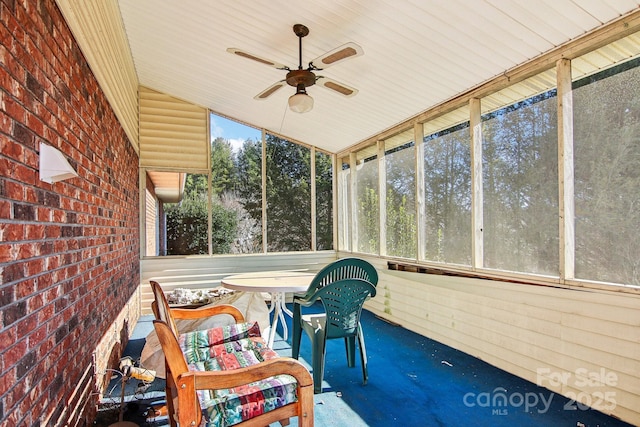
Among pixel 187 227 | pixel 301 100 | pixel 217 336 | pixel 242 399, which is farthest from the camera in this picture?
pixel 187 227

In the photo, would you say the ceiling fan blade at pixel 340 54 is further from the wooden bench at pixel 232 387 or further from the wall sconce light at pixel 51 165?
the wooden bench at pixel 232 387

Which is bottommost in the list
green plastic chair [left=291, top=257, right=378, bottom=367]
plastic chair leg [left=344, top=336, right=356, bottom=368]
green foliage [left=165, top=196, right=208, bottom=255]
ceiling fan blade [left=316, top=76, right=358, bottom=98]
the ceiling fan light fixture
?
plastic chair leg [left=344, top=336, right=356, bottom=368]

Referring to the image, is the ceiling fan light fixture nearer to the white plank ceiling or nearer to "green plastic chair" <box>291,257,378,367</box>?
the white plank ceiling

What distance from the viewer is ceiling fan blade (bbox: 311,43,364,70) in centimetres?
255

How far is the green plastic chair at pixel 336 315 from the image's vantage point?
111 inches

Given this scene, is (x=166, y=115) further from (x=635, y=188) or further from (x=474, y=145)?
(x=635, y=188)

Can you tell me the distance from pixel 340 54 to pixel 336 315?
76.7 inches

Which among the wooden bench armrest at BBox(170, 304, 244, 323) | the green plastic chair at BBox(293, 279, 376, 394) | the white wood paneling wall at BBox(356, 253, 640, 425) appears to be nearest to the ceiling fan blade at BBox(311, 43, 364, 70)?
the green plastic chair at BBox(293, 279, 376, 394)

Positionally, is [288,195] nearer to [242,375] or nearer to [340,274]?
[340,274]

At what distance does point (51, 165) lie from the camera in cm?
160

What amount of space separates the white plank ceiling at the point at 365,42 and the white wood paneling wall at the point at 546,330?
1880 mm

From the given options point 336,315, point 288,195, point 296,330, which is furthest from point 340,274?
point 288,195

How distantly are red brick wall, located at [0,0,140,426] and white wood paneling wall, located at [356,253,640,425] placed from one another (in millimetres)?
3177

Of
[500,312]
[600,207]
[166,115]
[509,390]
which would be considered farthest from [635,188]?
[166,115]
